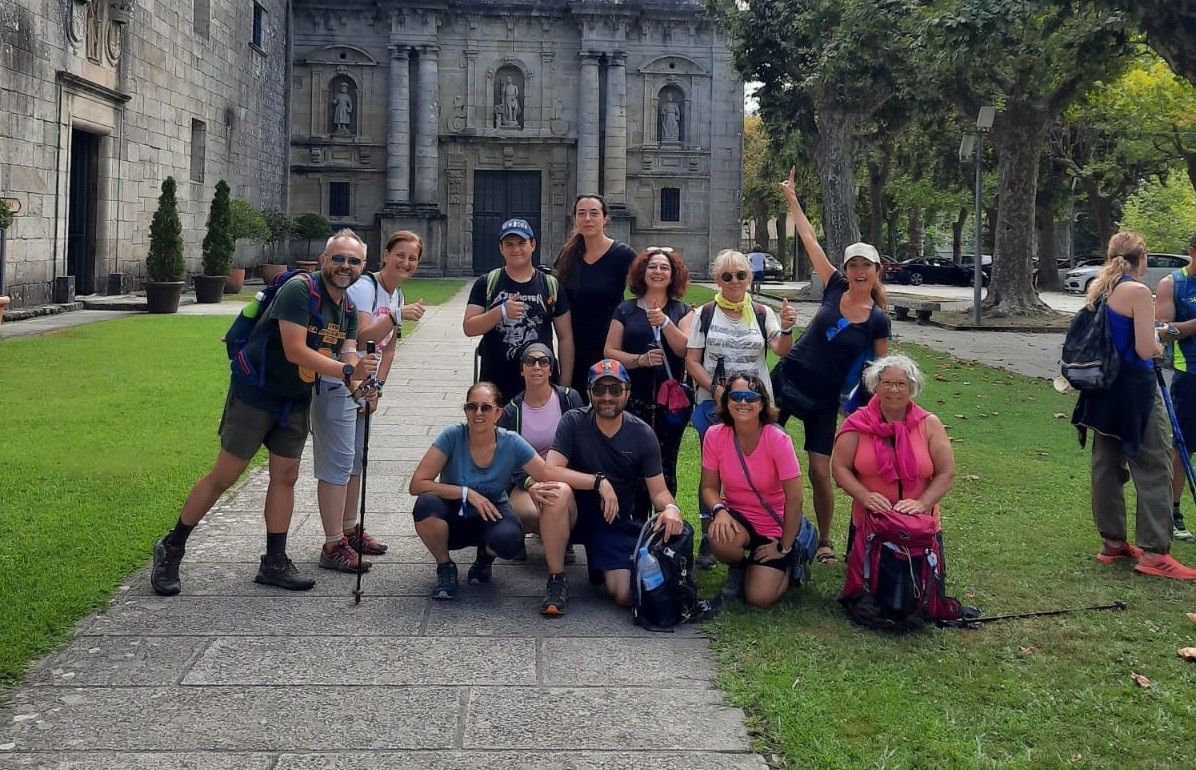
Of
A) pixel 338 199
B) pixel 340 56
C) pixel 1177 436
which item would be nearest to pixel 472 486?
pixel 1177 436

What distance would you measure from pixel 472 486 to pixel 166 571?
5.17 ft

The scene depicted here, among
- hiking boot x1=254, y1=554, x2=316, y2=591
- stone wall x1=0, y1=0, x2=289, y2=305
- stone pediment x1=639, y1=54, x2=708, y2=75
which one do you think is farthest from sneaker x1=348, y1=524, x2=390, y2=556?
stone pediment x1=639, y1=54, x2=708, y2=75

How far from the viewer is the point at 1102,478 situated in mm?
7512

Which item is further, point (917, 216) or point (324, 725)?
point (917, 216)

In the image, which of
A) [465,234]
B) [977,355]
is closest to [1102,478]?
[977,355]

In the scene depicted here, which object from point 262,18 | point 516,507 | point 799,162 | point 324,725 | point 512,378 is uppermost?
point 262,18

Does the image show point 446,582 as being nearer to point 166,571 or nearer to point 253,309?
point 166,571

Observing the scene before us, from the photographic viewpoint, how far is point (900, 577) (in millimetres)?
6098

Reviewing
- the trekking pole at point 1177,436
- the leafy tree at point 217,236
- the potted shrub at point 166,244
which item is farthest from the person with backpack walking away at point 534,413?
the leafy tree at point 217,236

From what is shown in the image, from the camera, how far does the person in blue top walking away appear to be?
8219 mm

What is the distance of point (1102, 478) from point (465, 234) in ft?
134

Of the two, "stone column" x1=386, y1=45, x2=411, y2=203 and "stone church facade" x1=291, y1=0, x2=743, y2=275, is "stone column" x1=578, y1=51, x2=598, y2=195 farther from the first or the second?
"stone column" x1=386, y1=45, x2=411, y2=203

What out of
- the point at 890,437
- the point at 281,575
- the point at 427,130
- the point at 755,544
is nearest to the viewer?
the point at 890,437

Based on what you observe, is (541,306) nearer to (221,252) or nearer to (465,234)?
(221,252)
